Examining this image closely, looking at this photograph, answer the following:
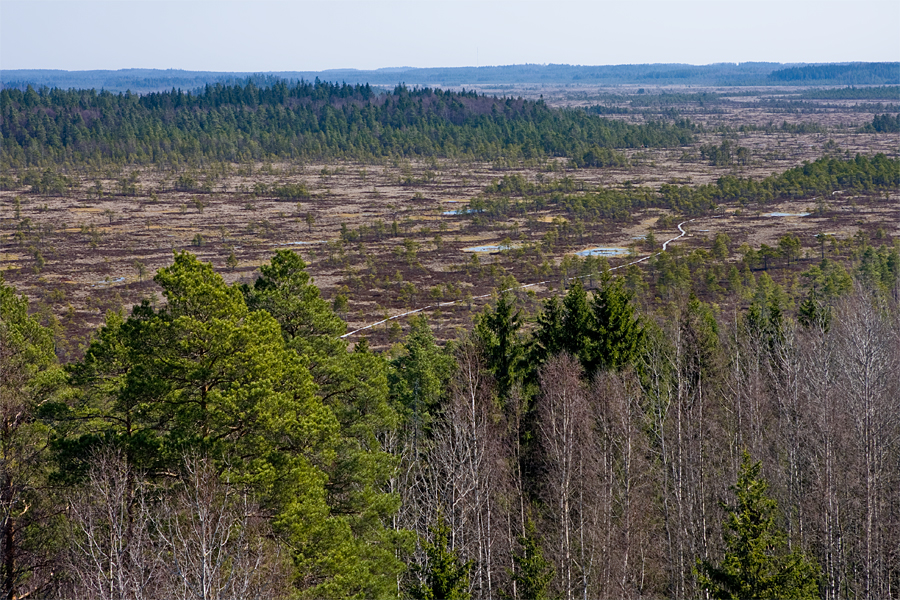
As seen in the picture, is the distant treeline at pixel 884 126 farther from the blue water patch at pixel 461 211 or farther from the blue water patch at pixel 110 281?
the blue water patch at pixel 110 281

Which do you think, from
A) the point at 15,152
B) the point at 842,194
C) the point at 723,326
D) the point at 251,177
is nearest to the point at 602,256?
the point at 723,326

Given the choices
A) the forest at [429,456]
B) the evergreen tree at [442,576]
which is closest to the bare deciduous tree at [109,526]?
the forest at [429,456]

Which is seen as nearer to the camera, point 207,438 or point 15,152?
point 207,438

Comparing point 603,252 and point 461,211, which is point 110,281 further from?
point 461,211

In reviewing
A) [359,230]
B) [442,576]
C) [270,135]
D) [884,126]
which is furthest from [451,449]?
[884,126]

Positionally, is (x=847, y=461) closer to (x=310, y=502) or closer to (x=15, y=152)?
(x=310, y=502)

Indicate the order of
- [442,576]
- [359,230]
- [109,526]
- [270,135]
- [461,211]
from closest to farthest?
[442,576], [109,526], [359,230], [461,211], [270,135]
